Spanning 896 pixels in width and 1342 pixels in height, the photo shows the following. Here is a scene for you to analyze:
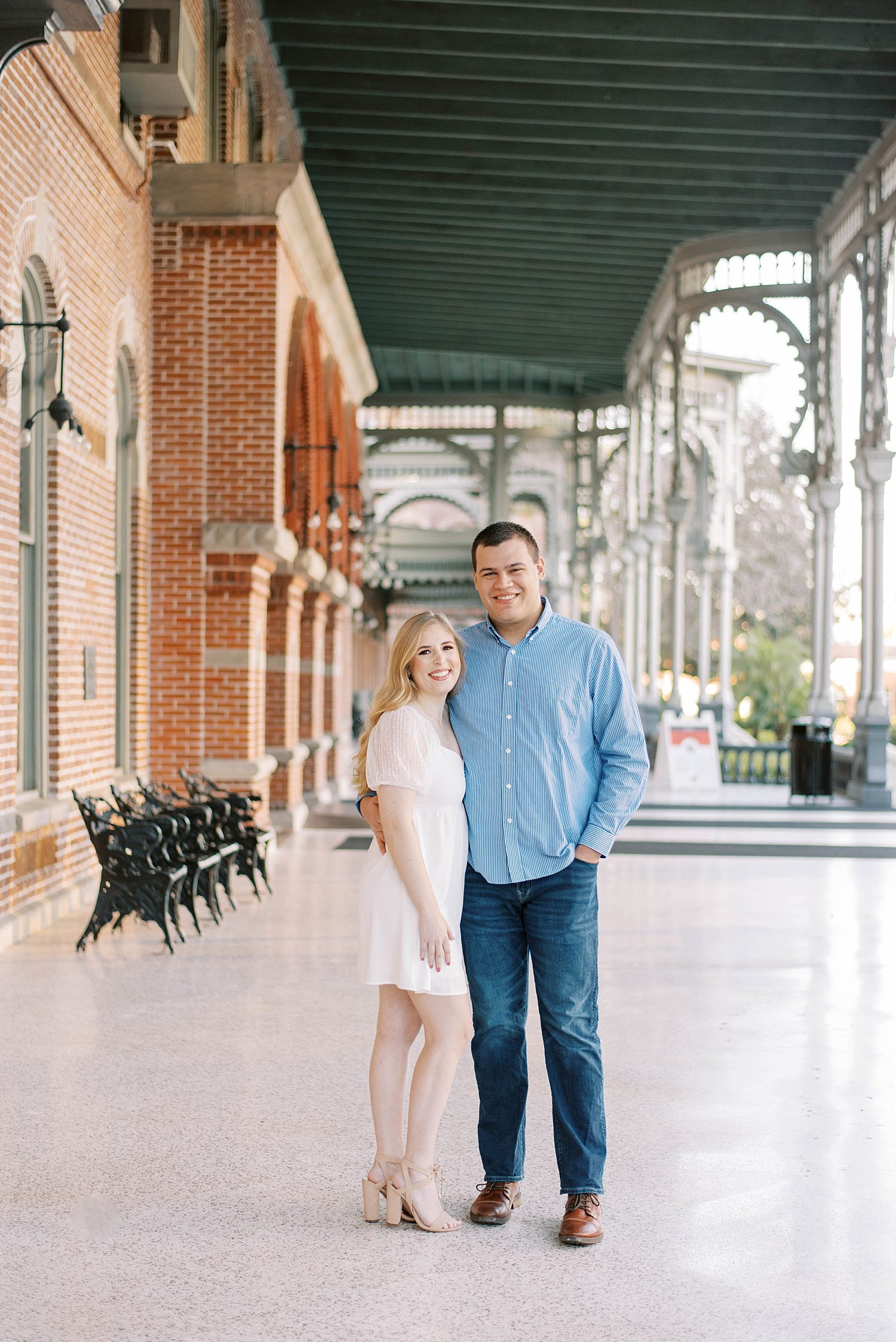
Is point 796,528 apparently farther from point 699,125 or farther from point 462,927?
point 462,927

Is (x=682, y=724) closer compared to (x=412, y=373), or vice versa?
(x=682, y=724)

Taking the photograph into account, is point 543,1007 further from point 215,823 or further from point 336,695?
point 336,695

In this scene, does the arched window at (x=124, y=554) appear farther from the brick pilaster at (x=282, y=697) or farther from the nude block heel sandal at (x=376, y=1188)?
the nude block heel sandal at (x=376, y=1188)

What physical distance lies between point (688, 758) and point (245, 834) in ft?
36.4

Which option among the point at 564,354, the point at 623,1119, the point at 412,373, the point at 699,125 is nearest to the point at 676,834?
the point at 699,125

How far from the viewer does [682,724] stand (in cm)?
2023

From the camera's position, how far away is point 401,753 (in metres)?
3.78

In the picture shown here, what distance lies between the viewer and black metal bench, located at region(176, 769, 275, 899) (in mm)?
10078

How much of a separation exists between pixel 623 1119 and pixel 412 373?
2822 cm

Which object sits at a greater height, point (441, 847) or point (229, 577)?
point (229, 577)

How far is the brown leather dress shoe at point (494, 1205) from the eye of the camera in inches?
155

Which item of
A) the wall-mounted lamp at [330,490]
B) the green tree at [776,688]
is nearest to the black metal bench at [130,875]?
the wall-mounted lamp at [330,490]

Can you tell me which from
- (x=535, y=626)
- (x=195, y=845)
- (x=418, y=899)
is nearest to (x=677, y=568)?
(x=195, y=845)

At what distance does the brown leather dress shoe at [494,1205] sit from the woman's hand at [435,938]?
0.73 meters
